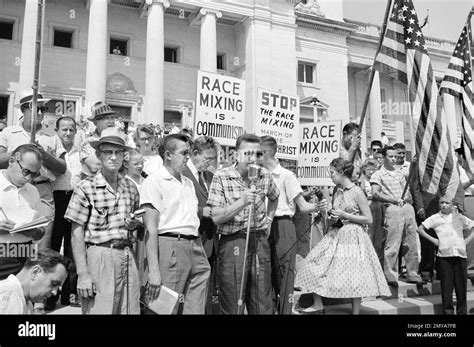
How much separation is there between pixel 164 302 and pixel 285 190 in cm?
208

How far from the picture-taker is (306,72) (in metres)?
27.5

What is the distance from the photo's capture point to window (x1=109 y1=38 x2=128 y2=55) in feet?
75.4

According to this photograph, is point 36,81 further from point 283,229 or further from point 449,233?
point 449,233

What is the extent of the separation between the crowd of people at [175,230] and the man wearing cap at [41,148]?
0.01 m

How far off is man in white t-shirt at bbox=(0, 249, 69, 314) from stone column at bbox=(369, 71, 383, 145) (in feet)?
92.6

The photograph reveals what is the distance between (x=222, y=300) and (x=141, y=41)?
21.6m

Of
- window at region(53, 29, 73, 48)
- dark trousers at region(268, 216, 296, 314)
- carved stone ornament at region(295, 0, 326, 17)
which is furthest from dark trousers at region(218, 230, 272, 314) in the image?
carved stone ornament at region(295, 0, 326, 17)

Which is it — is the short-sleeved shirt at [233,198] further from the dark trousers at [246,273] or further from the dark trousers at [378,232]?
the dark trousers at [378,232]

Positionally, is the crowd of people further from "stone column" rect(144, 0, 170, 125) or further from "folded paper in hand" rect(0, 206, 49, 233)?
"stone column" rect(144, 0, 170, 125)

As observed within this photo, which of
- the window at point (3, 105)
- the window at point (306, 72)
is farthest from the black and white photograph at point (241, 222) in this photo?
the window at point (306, 72)

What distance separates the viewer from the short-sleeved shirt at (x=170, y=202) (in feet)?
12.5

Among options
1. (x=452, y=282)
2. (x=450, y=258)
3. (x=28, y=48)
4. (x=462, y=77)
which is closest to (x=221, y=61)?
(x=28, y=48)

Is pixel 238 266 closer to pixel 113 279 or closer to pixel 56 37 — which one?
pixel 113 279

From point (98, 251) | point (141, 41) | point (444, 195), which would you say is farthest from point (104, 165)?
point (141, 41)
